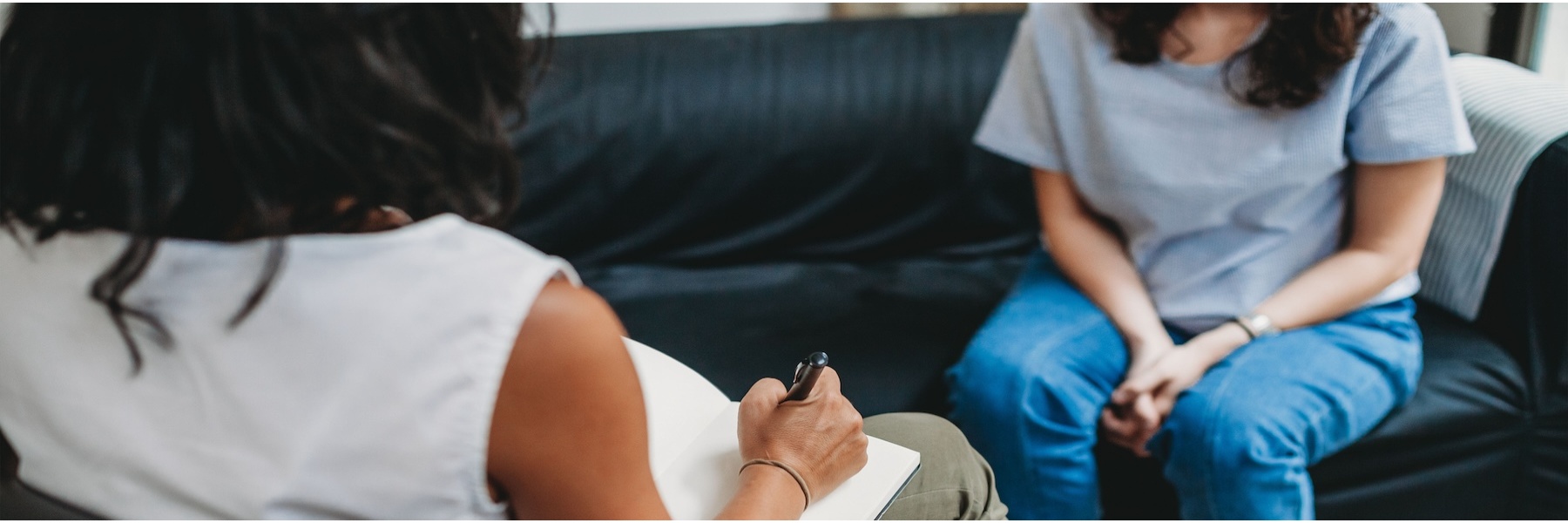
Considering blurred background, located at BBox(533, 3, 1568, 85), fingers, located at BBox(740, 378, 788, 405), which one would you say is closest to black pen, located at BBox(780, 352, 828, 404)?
fingers, located at BBox(740, 378, 788, 405)

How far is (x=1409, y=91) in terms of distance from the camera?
1005 millimetres

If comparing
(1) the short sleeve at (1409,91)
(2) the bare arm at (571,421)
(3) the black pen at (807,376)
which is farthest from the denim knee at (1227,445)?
(2) the bare arm at (571,421)

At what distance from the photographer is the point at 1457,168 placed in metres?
1.16

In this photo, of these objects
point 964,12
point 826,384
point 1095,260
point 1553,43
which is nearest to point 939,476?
point 826,384

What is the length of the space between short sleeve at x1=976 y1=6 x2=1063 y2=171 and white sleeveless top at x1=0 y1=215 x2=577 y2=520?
2.62 feet

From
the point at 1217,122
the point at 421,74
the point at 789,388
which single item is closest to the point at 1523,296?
the point at 1217,122

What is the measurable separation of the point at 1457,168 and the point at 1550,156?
0.31ft

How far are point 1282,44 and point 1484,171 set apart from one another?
320 millimetres

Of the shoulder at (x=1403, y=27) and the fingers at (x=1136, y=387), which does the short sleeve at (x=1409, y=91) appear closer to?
the shoulder at (x=1403, y=27)

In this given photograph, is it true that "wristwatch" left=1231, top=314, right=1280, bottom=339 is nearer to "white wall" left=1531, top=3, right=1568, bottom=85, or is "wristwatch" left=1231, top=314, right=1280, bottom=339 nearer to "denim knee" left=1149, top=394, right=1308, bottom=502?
"denim knee" left=1149, top=394, right=1308, bottom=502

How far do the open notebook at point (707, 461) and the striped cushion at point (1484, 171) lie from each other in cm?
86

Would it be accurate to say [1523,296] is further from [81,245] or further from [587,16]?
[587,16]

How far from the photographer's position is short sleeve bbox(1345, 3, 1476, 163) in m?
0.99

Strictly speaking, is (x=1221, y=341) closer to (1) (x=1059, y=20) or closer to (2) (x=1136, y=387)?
(2) (x=1136, y=387)
